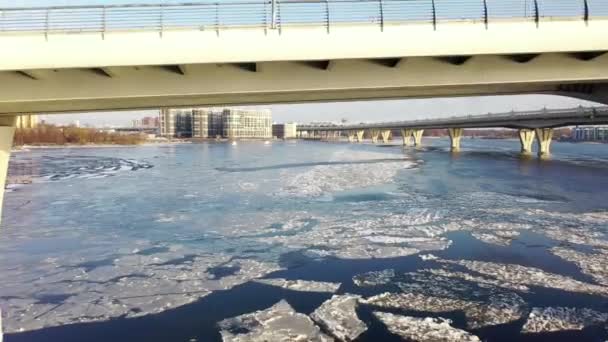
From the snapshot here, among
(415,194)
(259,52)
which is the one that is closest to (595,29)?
(259,52)

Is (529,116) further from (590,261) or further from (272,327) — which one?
(272,327)

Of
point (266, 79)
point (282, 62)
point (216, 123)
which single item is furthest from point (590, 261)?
point (216, 123)

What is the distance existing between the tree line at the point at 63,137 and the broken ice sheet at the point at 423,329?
113 metres

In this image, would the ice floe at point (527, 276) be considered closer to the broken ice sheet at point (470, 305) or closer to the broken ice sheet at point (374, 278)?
the broken ice sheet at point (470, 305)

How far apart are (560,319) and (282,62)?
8800mm

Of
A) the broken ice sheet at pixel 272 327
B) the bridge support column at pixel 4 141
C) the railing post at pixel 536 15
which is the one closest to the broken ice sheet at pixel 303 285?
the broken ice sheet at pixel 272 327

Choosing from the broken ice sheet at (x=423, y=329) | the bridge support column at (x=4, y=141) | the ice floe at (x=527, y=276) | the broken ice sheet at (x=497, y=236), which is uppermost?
the bridge support column at (x=4, y=141)

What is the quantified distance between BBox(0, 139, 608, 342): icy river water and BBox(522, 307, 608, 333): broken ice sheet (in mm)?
45

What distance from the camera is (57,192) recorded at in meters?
28.9

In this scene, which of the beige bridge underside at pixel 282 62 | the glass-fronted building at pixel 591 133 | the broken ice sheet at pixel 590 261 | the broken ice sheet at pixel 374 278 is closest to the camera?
the beige bridge underside at pixel 282 62

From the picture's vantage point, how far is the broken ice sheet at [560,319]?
9.03 meters

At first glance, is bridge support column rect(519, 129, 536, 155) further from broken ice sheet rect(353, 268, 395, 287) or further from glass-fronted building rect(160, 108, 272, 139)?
glass-fronted building rect(160, 108, 272, 139)

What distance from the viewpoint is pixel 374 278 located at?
12289 mm

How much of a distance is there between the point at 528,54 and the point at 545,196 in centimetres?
1887
